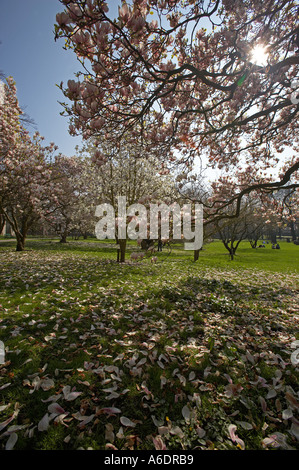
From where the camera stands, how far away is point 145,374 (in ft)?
10.9

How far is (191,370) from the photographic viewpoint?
3.49 m

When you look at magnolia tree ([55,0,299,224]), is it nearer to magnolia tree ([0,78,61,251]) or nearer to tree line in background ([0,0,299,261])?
tree line in background ([0,0,299,261])

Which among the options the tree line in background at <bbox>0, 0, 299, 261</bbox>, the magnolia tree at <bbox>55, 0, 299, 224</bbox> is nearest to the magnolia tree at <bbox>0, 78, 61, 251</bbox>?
the tree line in background at <bbox>0, 0, 299, 261</bbox>

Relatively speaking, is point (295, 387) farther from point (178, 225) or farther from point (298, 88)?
point (298, 88)

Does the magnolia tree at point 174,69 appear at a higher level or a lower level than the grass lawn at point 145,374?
higher

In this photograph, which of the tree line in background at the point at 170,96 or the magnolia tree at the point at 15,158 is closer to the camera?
the tree line in background at the point at 170,96

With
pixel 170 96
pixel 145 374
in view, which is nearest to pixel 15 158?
pixel 170 96

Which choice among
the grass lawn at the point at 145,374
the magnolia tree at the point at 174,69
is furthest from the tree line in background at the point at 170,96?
the grass lawn at the point at 145,374

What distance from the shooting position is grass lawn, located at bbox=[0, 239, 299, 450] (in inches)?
92.7

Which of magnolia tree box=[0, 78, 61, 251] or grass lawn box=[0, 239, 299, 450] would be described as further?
magnolia tree box=[0, 78, 61, 251]

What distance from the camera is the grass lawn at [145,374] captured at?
2355 millimetres

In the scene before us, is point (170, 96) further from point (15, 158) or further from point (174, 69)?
point (15, 158)

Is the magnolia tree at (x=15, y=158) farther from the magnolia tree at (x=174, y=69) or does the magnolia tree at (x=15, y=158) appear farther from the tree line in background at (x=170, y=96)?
the magnolia tree at (x=174, y=69)

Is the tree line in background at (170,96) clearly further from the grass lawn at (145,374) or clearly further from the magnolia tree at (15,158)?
the grass lawn at (145,374)
